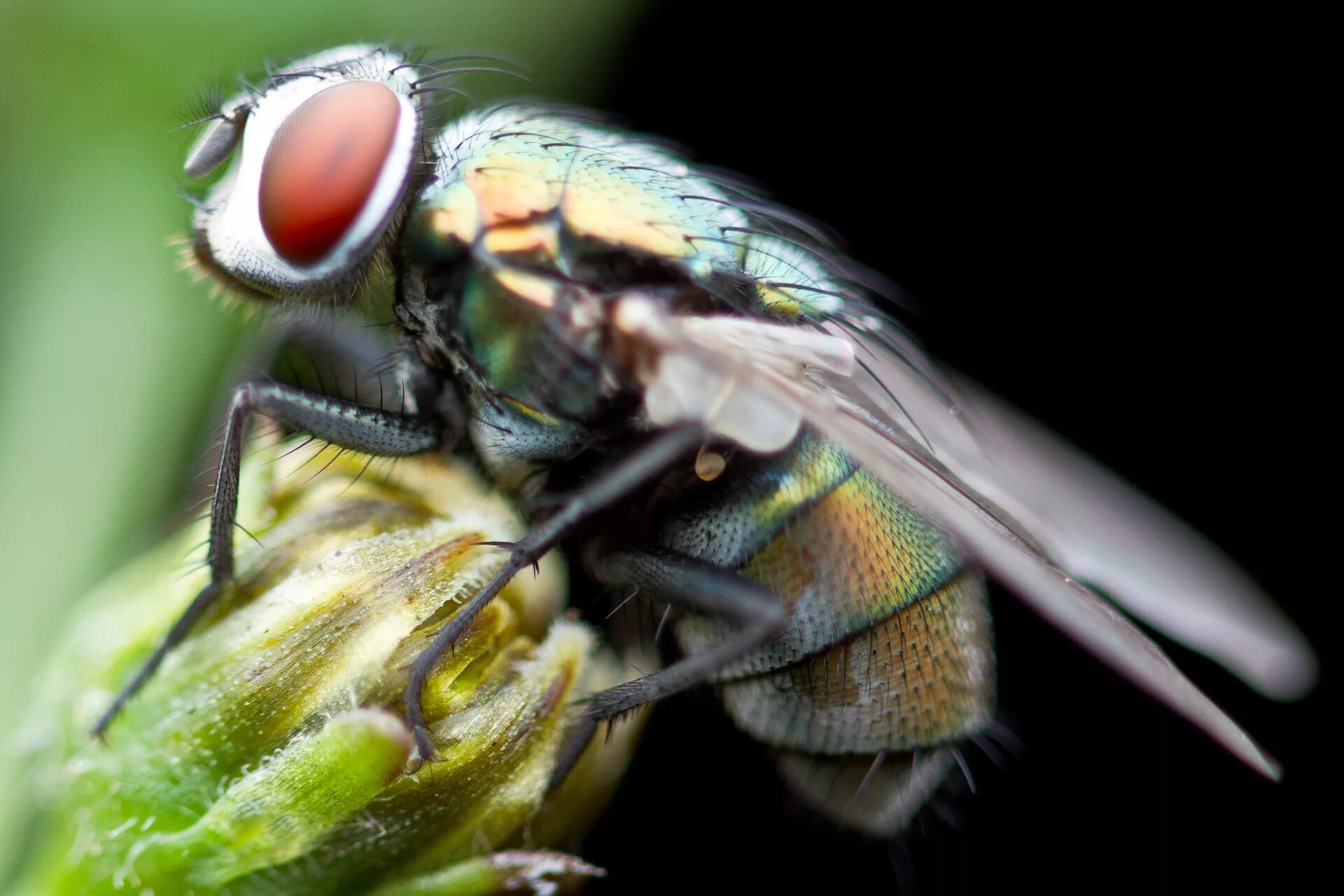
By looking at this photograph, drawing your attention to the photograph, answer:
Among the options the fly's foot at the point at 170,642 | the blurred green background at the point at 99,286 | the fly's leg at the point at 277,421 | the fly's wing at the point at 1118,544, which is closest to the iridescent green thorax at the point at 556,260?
the fly's leg at the point at 277,421

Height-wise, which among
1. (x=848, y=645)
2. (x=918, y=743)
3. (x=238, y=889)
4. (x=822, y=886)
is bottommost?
(x=822, y=886)

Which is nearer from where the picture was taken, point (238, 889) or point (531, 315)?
point (238, 889)

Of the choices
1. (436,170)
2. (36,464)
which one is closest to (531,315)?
(436,170)

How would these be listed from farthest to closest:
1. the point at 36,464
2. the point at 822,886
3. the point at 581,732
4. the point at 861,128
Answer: the point at 861,128 < the point at 822,886 < the point at 36,464 < the point at 581,732

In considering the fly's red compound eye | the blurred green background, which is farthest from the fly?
the blurred green background

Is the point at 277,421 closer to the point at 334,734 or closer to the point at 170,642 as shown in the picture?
the point at 170,642

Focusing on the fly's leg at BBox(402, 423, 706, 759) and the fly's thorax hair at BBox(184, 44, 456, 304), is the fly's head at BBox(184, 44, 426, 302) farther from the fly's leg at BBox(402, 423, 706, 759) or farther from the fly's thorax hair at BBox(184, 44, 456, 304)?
the fly's leg at BBox(402, 423, 706, 759)

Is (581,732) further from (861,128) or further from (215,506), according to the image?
(861,128)
